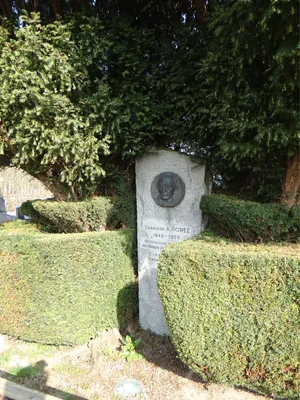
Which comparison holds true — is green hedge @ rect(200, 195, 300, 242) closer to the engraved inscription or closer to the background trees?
the background trees

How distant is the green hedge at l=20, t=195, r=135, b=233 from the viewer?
13.3 feet

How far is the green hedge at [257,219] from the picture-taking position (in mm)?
3127

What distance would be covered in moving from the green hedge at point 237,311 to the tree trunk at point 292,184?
0.62 metres

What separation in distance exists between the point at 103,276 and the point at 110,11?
172 inches

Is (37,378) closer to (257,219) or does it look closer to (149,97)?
(257,219)

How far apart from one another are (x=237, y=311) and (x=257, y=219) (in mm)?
1040

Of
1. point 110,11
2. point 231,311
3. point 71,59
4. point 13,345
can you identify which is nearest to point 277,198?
point 231,311

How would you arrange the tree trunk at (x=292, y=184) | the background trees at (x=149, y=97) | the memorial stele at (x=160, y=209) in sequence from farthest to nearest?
the memorial stele at (x=160, y=209), the tree trunk at (x=292, y=184), the background trees at (x=149, y=97)

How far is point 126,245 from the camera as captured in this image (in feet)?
14.3

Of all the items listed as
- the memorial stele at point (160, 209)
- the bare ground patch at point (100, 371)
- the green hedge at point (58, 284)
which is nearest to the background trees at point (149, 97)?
the memorial stele at point (160, 209)

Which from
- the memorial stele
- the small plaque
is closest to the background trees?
the memorial stele

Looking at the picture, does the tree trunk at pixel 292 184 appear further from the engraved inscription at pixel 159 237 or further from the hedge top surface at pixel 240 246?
the engraved inscription at pixel 159 237

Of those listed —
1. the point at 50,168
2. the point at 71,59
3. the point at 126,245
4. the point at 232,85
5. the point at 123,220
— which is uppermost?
the point at 71,59

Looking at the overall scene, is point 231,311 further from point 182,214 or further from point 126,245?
point 126,245
